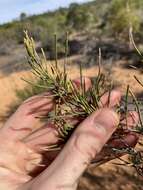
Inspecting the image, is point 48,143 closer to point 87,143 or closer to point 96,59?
point 87,143

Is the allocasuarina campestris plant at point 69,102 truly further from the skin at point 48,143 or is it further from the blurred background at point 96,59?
the blurred background at point 96,59

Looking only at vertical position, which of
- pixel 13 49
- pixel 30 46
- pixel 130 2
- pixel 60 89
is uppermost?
pixel 30 46

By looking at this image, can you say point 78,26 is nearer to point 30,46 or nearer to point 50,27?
point 50,27

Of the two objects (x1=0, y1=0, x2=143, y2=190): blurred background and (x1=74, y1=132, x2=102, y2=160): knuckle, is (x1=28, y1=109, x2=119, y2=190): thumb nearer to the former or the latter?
(x1=74, y1=132, x2=102, y2=160): knuckle

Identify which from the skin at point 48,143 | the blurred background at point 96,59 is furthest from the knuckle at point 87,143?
the blurred background at point 96,59

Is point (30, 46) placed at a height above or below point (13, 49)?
above

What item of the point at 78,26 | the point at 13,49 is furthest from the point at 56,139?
the point at 78,26

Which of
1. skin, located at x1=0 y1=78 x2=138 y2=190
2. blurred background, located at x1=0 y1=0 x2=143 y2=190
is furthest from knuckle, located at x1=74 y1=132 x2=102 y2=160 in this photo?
blurred background, located at x1=0 y1=0 x2=143 y2=190
